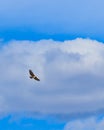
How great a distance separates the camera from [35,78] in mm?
104688
